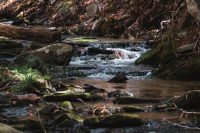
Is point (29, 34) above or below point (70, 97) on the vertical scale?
above

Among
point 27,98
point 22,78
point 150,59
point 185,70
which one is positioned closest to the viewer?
point 27,98

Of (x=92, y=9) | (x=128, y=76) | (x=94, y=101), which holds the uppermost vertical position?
(x=92, y=9)

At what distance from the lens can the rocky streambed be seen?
663cm

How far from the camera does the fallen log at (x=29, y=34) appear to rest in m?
15.6

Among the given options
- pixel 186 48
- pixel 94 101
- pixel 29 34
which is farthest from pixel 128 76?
pixel 29 34

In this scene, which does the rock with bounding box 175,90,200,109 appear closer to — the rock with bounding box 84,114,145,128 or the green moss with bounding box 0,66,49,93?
the rock with bounding box 84,114,145,128

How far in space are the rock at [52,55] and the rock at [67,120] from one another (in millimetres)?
6004

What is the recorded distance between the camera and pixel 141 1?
66.2 feet

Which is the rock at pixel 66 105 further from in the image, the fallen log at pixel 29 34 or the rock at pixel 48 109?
the fallen log at pixel 29 34

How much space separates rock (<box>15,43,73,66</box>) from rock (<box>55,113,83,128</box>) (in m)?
6.00

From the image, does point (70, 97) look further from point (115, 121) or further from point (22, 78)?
point (115, 121)

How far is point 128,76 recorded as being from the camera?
39.9ft

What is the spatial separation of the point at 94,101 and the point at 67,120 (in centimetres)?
193

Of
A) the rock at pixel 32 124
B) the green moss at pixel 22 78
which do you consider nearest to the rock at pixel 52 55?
the green moss at pixel 22 78
